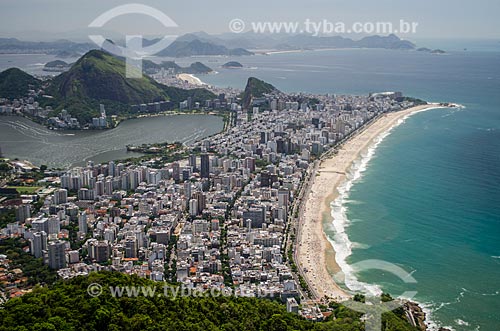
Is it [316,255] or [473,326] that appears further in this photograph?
[316,255]

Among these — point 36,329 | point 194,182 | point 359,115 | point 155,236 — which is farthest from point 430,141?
point 36,329

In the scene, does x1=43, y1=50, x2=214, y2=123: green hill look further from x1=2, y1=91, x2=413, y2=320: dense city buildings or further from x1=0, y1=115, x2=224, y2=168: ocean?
x1=2, y1=91, x2=413, y2=320: dense city buildings

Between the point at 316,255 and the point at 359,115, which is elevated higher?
the point at 359,115

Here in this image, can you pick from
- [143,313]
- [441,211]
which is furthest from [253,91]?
[143,313]

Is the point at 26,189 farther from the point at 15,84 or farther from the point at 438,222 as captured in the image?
the point at 15,84

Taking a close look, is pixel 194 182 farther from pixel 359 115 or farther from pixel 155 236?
pixel 359 115

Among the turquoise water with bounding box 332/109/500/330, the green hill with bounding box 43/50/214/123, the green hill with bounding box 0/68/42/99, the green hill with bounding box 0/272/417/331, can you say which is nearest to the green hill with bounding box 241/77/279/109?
the green hill with bounding box 43/50/214/123
